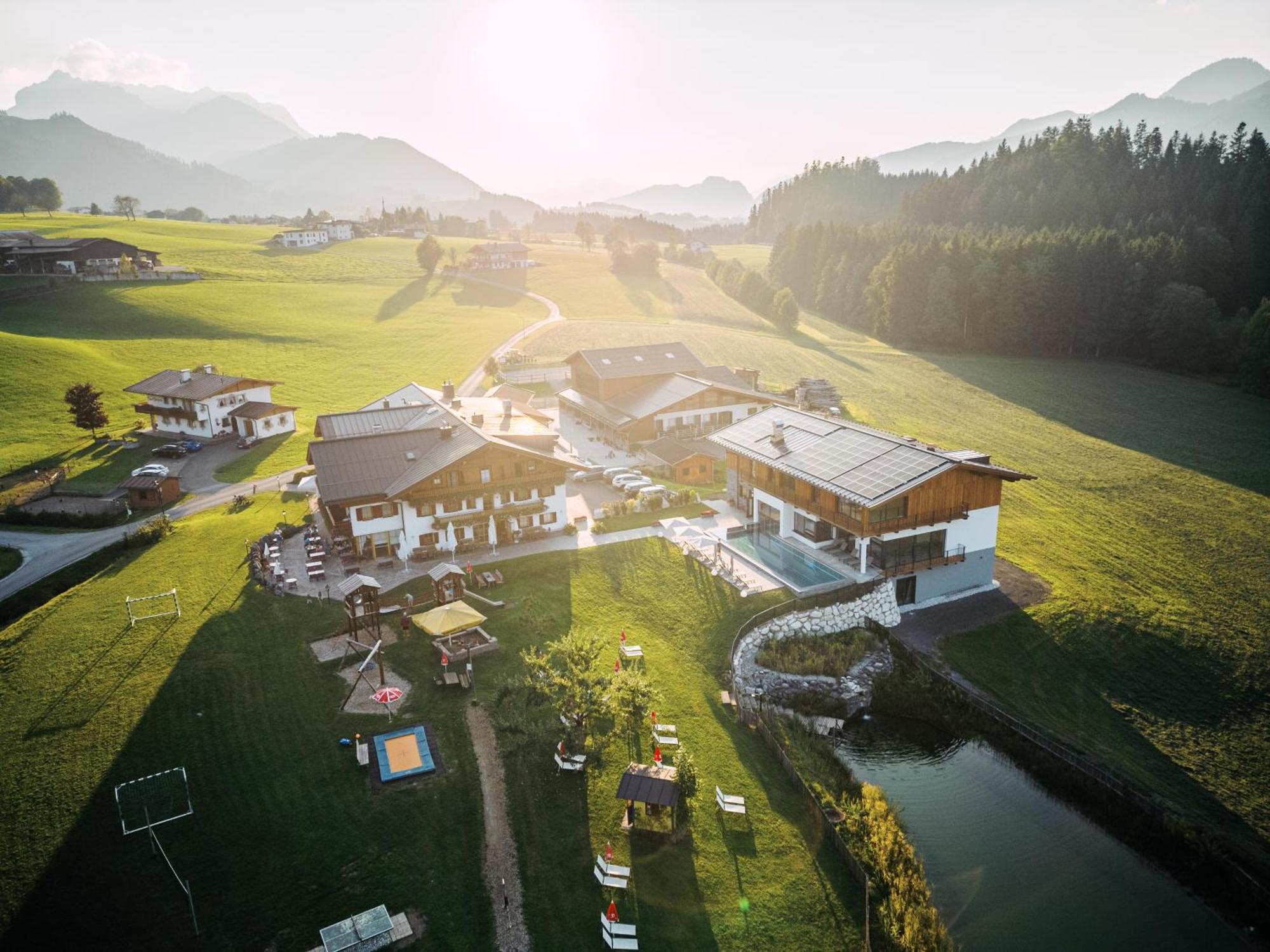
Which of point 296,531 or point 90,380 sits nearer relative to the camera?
point 296,531

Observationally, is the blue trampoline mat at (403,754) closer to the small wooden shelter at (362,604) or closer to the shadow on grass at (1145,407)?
the small wooden shelter at (362,604)

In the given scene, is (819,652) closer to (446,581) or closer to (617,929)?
(617,929)

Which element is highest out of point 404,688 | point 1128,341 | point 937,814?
point 1128,341

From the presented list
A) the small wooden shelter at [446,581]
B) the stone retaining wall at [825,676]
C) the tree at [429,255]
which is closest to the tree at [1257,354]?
the stone retaining wall at [825,676]

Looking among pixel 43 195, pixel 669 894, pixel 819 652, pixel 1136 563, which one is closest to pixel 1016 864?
pixel 819 652

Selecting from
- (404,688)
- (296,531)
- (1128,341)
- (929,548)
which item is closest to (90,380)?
(296,531)

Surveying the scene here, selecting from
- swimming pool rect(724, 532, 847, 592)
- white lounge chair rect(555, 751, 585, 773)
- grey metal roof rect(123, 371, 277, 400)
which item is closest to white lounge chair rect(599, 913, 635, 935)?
white lounge chair rect(555, 751, 585, 773)

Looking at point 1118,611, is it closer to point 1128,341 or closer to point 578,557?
point 578,557
